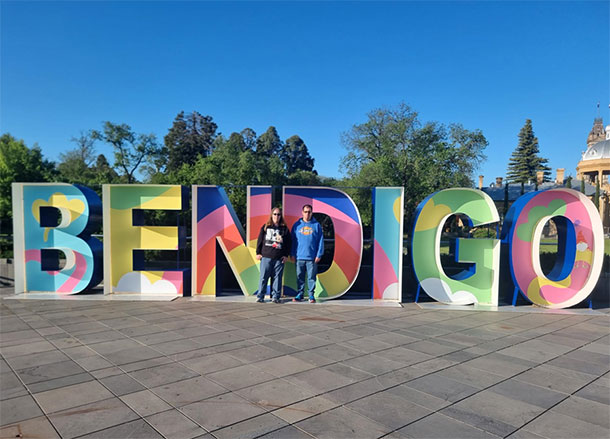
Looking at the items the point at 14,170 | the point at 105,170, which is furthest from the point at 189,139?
the point at 14,170

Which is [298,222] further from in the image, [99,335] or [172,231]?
[99,335]

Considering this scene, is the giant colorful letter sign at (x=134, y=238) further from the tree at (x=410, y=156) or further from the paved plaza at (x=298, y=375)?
the tree at (x=410, y=156)

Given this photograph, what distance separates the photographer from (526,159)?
2517 inches

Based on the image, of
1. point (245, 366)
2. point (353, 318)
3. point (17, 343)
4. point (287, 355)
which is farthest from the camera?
point (353, 318)

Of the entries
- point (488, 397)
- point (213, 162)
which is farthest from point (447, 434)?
point (213, 162)

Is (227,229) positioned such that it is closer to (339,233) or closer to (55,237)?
(339,233)

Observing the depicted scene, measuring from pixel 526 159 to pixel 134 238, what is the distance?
67.5m

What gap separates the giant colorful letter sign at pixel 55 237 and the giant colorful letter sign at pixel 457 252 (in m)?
6.85

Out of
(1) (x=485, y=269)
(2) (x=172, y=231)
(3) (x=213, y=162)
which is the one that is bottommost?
(1) (x=485, y=269)

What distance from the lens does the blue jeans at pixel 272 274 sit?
8.39m

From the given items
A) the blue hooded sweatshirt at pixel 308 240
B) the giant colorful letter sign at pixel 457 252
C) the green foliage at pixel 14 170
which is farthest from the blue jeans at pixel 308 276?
the green foliage at pixel 14 170

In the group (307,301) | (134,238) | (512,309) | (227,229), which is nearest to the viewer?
(512,309)

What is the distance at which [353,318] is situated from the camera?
716 centimetres

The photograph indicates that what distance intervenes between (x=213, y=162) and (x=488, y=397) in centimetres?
3100
